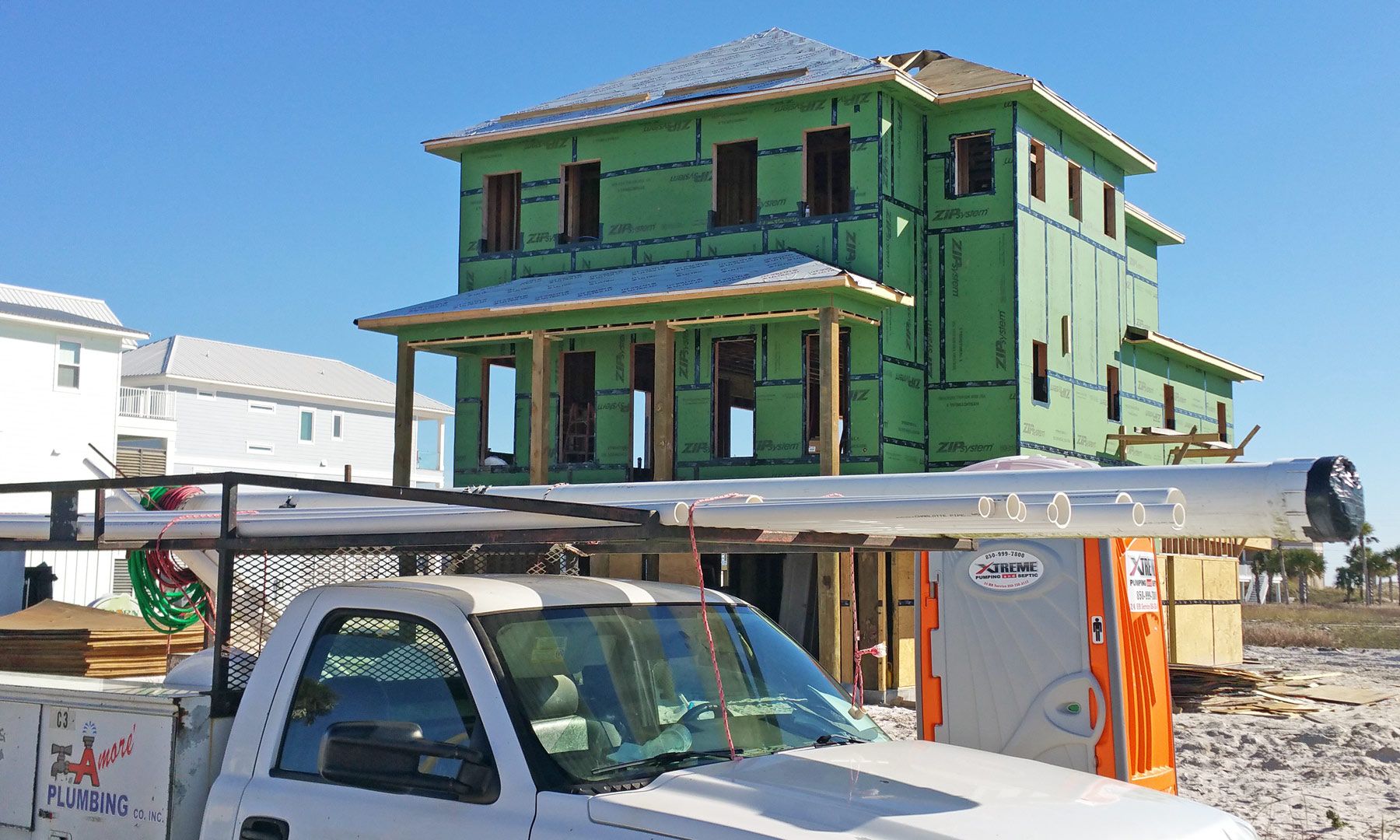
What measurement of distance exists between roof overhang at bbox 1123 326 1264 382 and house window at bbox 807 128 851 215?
6.88 metres

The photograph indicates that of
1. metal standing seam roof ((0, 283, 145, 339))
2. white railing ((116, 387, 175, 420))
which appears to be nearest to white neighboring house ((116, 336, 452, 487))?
white railing ((116, 387, 175, 420))

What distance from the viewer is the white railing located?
154ft

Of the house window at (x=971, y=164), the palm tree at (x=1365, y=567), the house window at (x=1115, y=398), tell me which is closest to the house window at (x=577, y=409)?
the house window at (x=971, y=164)

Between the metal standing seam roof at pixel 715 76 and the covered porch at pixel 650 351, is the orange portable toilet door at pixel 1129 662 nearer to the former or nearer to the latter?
the covered porch at pixel 650 351

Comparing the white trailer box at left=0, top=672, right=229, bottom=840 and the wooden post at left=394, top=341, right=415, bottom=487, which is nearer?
the white trailer box at left=0, top=672, right=229, bottom=840

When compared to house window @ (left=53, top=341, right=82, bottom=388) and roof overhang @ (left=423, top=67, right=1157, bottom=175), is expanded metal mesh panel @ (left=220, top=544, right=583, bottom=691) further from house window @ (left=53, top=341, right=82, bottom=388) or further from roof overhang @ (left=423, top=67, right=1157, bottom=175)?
house window @ (left=53, top=341, right=82, bottom=388)

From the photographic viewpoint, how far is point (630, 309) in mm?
21547

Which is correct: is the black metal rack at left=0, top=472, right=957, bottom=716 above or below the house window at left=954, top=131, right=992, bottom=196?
below

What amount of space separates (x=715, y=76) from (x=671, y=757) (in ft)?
71.5

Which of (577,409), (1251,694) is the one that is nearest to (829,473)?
(1251,694)

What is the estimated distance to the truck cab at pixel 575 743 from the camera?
12.0 ft

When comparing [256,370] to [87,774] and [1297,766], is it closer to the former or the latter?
[1297,766]

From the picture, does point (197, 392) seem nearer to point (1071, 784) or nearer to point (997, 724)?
point (997, 724)

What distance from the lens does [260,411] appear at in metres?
54.8
